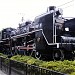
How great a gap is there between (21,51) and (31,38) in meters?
2.93

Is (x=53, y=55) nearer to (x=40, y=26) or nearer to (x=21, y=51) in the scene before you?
(x=40, y=26)

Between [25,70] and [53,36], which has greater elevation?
[53,36]

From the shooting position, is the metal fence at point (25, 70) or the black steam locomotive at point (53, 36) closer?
the metal fence at point (25, 70)

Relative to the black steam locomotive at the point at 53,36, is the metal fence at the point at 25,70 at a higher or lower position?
lower

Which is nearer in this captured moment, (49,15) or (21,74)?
(21,74)

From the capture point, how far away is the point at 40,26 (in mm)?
17719

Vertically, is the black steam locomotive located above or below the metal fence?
above

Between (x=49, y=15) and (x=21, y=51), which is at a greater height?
(x=49, y=15)

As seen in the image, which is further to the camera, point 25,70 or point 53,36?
point 53,36

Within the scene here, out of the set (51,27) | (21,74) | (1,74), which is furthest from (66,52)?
(21,74)

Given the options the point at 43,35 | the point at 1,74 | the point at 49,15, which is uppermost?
the point at 49,15

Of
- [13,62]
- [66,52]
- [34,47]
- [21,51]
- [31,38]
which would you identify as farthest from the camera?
[21,51]

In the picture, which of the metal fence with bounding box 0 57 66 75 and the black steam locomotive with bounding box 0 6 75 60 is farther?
the black steam locomotive with bounding box 0 6 75 60

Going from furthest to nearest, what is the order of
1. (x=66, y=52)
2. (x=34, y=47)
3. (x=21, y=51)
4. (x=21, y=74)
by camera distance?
(x=21, y=51) → (x=34, y=47) → (x=66, y=52) → (x=21, y=74)
